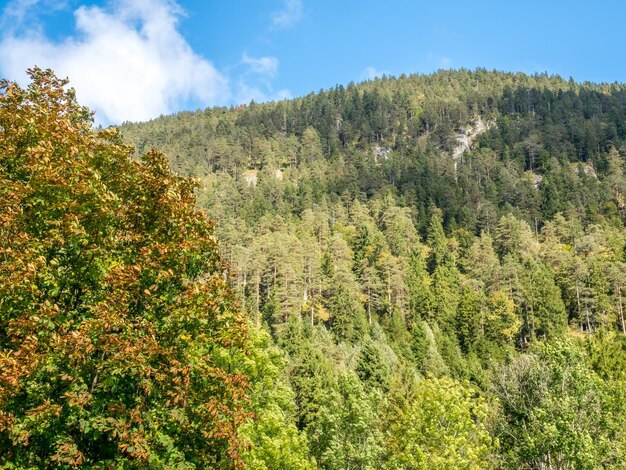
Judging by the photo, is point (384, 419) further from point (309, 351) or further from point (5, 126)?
point (5, 126)

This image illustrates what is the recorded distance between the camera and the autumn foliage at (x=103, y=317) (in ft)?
23.4

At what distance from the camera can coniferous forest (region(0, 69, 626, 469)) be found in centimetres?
750

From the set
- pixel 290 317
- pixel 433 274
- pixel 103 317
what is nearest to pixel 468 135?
pixel 433 274

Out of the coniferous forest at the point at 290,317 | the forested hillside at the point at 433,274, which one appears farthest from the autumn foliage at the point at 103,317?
the forested hillside at the point at 433,274

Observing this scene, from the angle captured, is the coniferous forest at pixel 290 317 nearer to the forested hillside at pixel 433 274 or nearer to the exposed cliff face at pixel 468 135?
the forested hillside at pixel 433 274

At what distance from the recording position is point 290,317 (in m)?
51.0

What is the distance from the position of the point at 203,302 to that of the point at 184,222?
1624 millimetres

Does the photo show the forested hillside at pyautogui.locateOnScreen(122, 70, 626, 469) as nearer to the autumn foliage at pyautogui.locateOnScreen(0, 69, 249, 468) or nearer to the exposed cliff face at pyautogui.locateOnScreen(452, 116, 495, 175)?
the exposed cliff face at pyautogui.locateOnScreen(452, 116, 495, 175)

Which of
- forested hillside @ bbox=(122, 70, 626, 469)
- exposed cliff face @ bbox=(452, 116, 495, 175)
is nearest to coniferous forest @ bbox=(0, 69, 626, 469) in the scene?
forested hillside @ bbox=(122, 70, 626, 469)

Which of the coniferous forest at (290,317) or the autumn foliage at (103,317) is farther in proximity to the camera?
the coniferous forest at (290,317)

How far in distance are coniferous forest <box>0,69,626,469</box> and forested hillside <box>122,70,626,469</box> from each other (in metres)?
0.29

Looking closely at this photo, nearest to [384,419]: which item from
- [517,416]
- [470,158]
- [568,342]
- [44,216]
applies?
[517,416]

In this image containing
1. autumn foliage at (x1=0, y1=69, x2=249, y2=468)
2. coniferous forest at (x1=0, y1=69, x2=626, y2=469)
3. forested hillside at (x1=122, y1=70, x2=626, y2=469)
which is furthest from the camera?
forested hillside at (x1=122, y1=70, x2=626, y2=469)

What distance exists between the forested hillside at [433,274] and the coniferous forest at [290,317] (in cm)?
29
